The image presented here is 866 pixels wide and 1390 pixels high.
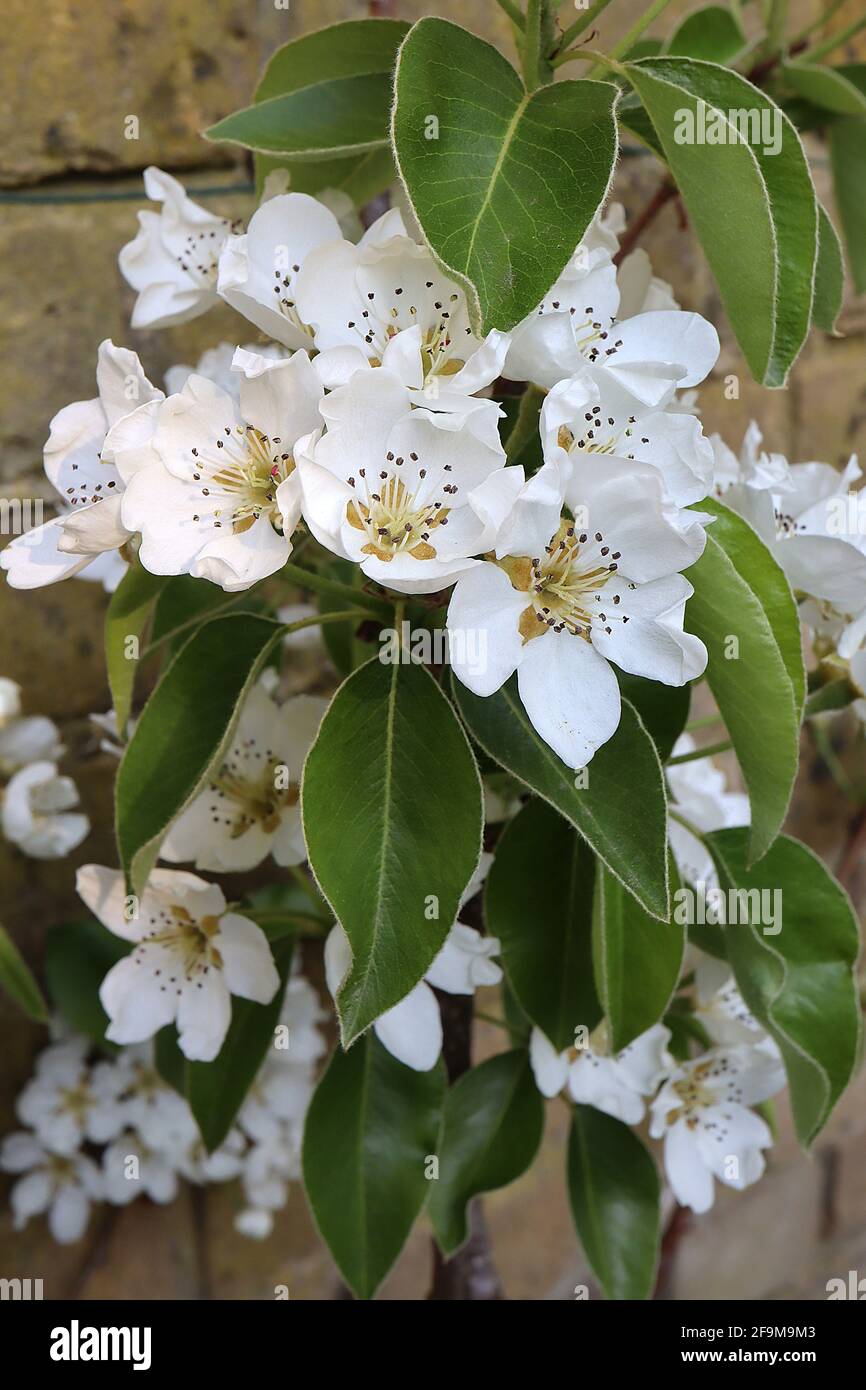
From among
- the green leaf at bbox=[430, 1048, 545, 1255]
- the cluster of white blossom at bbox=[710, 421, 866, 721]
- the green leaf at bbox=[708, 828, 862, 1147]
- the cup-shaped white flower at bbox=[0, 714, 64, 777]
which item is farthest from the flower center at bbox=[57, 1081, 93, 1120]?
the cluster of white blossom at bbox=[710, 421, 866, 721]

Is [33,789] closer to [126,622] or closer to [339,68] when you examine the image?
[126,622]

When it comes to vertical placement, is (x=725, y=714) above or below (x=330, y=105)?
below

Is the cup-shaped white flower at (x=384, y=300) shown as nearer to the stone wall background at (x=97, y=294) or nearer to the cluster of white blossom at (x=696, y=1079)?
the cluster of white blossom at (x=696, y=1079)

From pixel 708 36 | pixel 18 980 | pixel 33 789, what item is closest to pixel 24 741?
pixel 33 789

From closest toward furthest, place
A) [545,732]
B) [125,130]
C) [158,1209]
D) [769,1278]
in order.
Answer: [545,732]
[125,130]
[158,1209]
[769,1278]

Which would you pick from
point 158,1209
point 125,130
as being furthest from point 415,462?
point 158,1209

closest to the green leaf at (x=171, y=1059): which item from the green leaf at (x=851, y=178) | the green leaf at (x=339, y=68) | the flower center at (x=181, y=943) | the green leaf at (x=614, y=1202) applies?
the flower center at (x=181, y=943)
